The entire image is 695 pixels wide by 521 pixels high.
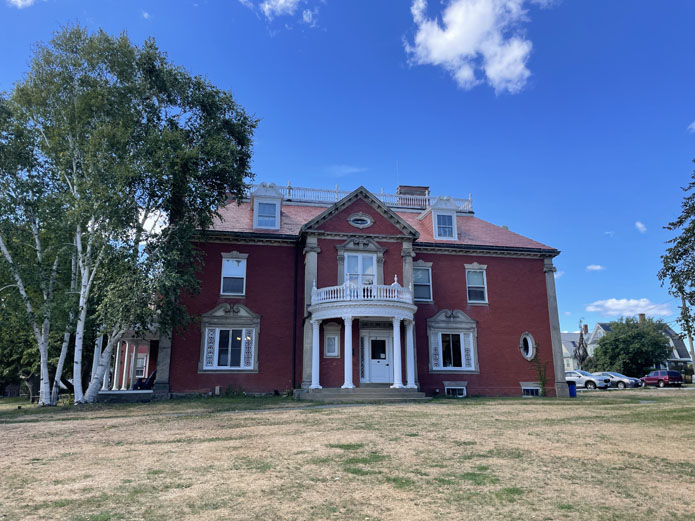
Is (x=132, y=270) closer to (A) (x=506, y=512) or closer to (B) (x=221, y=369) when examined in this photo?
(B) (x=221, y=369)

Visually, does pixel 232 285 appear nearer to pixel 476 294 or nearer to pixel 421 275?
pixel 421 275

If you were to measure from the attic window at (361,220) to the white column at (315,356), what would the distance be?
5101mm

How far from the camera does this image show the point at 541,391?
24688mm

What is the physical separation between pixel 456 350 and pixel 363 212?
8229 millimetres

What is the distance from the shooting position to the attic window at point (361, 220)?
77.6 feet

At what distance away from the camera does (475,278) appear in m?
25.9

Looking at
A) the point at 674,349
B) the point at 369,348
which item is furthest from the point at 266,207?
the point at 674,349

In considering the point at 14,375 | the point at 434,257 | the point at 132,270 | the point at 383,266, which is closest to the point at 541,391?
the point at 434,257

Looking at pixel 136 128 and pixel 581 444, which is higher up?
pixel 136 128

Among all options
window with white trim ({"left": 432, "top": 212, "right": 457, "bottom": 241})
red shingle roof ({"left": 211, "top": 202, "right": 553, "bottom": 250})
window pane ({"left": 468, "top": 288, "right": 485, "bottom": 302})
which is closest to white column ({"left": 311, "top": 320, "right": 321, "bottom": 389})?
red shingle roof ({"left": 211, "top": 202, "right": 553, "bottom": 250})

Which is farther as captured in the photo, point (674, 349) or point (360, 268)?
point (674, 349)

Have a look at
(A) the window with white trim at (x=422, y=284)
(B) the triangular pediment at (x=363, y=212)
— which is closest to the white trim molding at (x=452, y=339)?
(A) the window with white trim at (x=422, y=284)

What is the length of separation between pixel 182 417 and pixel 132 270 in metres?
7.31

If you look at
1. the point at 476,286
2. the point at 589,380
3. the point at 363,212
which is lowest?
the point at 589,380
